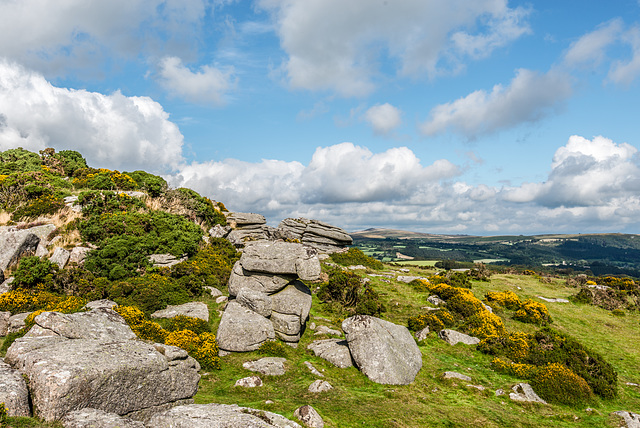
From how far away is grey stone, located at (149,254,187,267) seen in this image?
28.9 meters

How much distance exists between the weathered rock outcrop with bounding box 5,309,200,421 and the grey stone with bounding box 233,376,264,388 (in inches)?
72.6

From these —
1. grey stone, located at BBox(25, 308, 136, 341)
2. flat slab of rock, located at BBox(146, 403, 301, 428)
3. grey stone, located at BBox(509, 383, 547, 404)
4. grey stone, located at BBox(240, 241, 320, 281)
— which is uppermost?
grey stone, located at BBox(240, 241, 320, 281)

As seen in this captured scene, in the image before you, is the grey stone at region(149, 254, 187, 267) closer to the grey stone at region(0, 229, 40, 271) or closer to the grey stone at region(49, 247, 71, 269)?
the grey stone at region(49, 247, 71, 269)

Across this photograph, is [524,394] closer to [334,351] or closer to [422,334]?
[422,334]

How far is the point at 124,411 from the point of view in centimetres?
1001

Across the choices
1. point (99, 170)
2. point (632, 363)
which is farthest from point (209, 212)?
point (632, 363)

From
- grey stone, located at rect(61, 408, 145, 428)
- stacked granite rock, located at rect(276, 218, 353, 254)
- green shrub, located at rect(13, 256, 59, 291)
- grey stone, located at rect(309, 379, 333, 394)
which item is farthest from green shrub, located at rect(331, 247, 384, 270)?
grey stone, located at rect(61, 408, 145, 428)

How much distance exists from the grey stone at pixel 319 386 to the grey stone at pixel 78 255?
2294 centimetres

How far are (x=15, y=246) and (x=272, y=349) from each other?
22608mm

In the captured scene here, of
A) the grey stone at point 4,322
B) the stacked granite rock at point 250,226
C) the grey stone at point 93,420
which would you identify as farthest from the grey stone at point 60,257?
the stacked granite rock at point 250,226

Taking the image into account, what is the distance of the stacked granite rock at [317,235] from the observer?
2039 inches

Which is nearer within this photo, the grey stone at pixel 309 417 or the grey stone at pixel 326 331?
the grey stone at pixel 309 417

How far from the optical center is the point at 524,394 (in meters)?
15.1

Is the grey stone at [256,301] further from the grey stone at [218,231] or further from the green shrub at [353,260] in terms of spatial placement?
the green shrub at [353,260]
